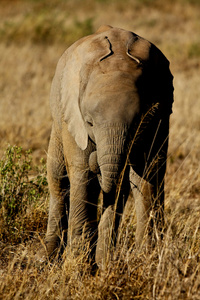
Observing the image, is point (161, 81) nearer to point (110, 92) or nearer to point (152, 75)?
point (152, 75)

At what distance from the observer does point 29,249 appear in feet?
12.5

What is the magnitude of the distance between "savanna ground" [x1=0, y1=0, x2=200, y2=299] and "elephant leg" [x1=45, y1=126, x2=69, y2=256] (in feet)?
0.37

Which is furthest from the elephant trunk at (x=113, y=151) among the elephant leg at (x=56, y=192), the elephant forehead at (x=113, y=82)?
the elephant leg at (x=56, y=192)

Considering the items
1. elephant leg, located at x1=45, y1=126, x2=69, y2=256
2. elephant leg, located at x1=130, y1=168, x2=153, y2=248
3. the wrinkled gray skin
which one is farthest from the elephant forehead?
elephant leg, located at x1=45, y1=126, x2=69, y2=256

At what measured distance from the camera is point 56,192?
404 centimetres

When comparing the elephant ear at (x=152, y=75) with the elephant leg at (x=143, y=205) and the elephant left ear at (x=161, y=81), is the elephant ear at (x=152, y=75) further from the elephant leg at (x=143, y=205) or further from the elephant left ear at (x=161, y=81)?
the elephant leg at (x=143, y=205)

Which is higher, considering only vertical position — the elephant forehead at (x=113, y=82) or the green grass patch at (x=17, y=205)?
the elephant forehead at (x=113, y=82)

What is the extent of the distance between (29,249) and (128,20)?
14693 millimetres

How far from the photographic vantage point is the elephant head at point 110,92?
2.95 meters

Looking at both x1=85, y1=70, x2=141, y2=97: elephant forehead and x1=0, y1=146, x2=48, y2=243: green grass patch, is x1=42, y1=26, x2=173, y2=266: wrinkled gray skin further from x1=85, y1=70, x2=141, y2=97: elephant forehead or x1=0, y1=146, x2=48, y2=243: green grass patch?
x1=0, y1=146, x2=48, y2=243: green grass patch

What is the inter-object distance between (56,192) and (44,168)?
27.4 inches

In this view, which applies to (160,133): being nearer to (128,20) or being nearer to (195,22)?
(195,22)

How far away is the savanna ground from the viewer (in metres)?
3.03

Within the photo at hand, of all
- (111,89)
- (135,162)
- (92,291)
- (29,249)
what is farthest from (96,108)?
(29,249)
